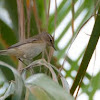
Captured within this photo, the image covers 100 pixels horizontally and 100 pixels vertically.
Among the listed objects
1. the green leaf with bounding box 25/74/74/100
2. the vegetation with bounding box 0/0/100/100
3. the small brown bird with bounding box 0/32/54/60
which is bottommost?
the small brown bird with bounding box 0/32/54/60

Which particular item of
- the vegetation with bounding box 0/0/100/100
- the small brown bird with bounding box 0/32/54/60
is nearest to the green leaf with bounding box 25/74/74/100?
the vegetation with bounding box 0/0/100/100

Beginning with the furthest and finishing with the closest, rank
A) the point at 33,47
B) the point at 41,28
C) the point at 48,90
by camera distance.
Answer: the point at 33,47
the point at 41,28
the point at 48,90

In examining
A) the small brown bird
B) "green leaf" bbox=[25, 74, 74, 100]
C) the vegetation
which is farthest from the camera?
the small brown bird

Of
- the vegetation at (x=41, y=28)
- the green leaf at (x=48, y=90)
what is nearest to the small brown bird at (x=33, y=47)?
the vegetation at (x=41, y=28)

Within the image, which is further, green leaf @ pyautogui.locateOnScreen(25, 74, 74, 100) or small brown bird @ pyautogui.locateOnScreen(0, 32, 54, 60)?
small brown bird @ pyautogui.locateOnScreen(0, 32, 54, 60)

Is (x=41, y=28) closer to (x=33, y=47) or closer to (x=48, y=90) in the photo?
(x=33, y=47)

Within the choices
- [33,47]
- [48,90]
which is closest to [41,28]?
[33,47]

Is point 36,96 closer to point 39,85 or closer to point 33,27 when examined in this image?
point 39,85

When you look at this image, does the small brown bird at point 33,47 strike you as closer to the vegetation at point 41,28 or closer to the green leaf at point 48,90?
the vegetation at point 41,28

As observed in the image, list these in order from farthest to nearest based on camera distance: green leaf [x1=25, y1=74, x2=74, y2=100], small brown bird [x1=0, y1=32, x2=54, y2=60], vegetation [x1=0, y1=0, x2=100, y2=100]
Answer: small brown bird [x1=0, y1=32, x2=54, y2=60], vegetation [x1=0, y1=0, x2=100, y2=100], green leaf [x1=25, y1=74, x2=74, y2=100]

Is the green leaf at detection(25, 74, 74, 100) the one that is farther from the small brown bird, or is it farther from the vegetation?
the small brown bird

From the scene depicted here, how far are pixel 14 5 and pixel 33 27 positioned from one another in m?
0.14

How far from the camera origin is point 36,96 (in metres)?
0.41

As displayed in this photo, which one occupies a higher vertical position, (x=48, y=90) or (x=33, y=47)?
(x=48, y=90)
